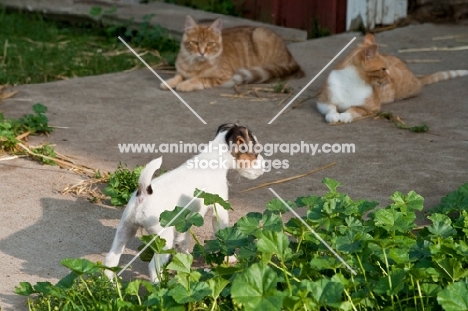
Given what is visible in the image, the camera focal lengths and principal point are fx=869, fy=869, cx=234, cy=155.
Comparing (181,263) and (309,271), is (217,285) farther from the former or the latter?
(309,271)

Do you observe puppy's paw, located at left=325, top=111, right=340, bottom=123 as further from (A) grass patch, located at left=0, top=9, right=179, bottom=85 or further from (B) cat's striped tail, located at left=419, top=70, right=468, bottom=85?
(A) grass patch, located at left=0, top=9, right=179, bottom=85

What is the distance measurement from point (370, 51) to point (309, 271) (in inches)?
141

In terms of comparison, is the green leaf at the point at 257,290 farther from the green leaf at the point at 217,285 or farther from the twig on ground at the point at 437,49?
the twig on ground at the point at 437,49

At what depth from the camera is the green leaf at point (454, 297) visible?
299 cm

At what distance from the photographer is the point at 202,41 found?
25.9 feet

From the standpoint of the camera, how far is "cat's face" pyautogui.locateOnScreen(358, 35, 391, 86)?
6742 millimetres

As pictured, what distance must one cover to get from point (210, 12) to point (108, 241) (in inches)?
243

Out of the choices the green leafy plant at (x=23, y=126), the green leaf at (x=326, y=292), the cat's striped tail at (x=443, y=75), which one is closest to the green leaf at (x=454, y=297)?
the green leaf at (x=326, y=292)

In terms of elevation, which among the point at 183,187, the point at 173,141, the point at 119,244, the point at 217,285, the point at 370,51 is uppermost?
the point at 370,51

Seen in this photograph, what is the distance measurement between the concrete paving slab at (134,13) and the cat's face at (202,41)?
1.23 m

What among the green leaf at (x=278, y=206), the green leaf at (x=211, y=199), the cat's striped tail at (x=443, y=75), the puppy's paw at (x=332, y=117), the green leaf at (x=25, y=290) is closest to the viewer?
the green leaf at (x=25, y=290)

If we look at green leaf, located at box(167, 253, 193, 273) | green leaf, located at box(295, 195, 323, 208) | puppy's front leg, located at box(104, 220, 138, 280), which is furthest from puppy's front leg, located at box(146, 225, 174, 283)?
green leaf, located at box(295, 195, 323, 208)

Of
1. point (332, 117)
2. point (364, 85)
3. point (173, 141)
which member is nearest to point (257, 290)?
point (173, 141)

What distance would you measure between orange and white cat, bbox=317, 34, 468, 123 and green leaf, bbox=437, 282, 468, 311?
343 cm
